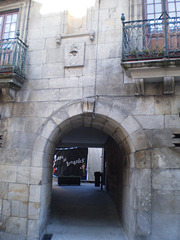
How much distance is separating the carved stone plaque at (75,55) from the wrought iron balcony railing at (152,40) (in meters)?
1.14

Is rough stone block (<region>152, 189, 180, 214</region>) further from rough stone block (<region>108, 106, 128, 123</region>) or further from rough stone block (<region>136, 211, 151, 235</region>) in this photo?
rough stone block (<region>108, 106, 128, 123</region>)

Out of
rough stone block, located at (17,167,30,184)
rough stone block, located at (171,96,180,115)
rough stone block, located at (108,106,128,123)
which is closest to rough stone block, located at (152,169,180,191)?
rough stone block, located at (171,96,180,115)

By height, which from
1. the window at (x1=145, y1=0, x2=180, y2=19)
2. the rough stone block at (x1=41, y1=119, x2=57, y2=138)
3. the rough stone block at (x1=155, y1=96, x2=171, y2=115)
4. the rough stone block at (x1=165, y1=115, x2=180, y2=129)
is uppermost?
the window at (x1=145, y1=0, x2=180, y2=19)

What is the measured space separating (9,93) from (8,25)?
2.43 metres

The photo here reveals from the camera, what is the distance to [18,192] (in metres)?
4.66

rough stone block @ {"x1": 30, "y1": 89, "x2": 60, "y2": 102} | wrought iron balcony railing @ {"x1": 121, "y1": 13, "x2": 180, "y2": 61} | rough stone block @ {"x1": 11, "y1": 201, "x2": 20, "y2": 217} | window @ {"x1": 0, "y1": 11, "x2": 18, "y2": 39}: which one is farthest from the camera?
window @ {"x1": 0, "y1": 11, "x2": 18, "y2": 39}

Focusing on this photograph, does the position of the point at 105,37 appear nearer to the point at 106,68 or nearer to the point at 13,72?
the point at 106,68

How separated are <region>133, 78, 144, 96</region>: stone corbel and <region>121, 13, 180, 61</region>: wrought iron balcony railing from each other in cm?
46

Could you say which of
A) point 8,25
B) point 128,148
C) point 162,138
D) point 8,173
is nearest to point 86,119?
point 128,148

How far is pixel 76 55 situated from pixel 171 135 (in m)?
3.02

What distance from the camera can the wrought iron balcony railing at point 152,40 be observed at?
166 inches

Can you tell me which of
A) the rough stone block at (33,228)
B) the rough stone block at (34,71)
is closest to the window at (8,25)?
the rough stone block at (34,71)

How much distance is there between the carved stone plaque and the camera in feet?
16.7

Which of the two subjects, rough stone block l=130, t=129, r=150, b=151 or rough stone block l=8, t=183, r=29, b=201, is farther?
rough stone block l=8, t=183, r=29, b=201
